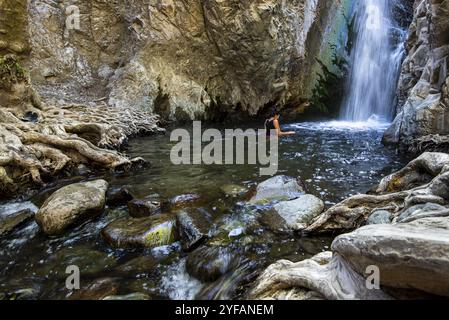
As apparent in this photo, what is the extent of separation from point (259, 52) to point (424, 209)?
57.1 feet

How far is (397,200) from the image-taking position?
554cm

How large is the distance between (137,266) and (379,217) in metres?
3.74

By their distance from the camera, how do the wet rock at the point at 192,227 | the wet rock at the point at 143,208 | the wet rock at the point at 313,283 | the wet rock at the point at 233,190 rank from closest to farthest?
the wet rock at the point at 313,283 → the wet rock at the point at 192,227 → the wet rock at the point at 143,208 → the wet rock at the point at 233,190

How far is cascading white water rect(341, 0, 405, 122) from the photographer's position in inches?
771

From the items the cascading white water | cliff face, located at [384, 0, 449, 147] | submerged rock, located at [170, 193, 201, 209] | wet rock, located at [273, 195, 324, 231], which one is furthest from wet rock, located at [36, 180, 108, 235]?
the cascading white water

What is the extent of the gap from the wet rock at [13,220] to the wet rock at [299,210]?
460cm

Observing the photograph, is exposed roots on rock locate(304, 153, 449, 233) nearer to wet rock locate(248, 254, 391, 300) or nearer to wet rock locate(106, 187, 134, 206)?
wet rock locate(248, 254, 391, 300)

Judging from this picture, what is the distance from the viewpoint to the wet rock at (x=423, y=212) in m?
3.84

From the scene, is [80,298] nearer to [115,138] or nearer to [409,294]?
[409,294]

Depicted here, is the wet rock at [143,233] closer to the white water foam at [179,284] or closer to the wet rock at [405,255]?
the white water foam at [179,284]

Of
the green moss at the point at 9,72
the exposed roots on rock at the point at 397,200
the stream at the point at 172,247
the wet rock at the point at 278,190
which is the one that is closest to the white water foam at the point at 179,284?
the stream at the point at 172,247

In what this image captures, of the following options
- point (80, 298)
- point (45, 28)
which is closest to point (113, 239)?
point (80, 298)

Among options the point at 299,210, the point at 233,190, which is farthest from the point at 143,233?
the point at 299,210

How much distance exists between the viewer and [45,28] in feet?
63.0
